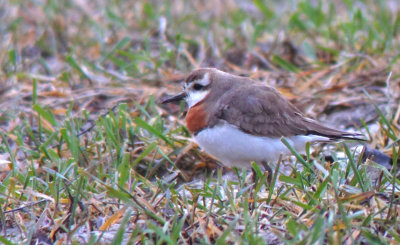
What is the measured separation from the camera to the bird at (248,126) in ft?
12.5

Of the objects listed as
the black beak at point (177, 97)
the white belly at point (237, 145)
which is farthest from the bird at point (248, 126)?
the black beak at point (177, 97)

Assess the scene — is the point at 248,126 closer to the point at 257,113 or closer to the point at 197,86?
the point at 257,113

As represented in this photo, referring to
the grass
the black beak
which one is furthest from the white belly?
the black beak

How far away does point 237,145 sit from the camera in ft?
12.3

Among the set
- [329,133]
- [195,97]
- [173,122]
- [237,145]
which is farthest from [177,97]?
[329,133]

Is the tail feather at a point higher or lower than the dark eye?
lower

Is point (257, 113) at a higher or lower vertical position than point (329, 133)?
higher

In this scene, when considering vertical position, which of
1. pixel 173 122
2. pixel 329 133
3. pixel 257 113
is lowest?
pixel 173 122

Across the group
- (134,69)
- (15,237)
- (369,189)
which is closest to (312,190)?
(369,189)

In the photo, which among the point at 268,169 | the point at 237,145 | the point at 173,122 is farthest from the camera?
the point at 173,122

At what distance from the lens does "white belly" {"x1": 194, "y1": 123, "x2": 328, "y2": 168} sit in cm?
377

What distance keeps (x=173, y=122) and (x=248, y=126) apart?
110 cm

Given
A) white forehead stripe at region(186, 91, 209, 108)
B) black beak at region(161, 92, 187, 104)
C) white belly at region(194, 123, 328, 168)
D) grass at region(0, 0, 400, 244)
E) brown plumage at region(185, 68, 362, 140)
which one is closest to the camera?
grass at region(0, 0, 400, 244)

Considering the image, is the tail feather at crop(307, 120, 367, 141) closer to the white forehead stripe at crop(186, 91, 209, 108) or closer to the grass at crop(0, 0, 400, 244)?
the grass at crop(0, 0, 400, 244)
